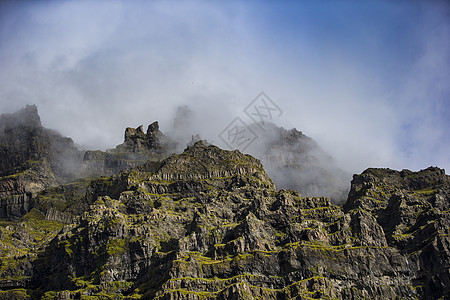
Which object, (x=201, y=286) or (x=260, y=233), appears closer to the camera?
(x=201, y=286)

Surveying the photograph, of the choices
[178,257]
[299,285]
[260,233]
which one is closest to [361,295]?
[299,285]

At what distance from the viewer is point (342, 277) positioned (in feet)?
607

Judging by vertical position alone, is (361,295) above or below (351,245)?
below

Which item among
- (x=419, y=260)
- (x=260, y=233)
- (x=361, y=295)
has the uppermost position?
(x=260, y=233)

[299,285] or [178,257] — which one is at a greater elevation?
[178,257]

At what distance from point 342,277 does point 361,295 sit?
8.91 m

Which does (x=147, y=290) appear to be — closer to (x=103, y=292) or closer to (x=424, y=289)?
(x=103, y=292)

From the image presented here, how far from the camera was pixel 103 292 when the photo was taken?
7298 inches

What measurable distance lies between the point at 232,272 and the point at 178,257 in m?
18.7

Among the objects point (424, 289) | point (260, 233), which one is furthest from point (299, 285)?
point (424, 289)

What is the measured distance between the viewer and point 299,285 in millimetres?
175000

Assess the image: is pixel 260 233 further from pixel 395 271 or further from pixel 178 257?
pixel 395 271

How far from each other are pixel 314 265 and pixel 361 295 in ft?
57.6

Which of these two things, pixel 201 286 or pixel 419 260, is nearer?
pixel 201 286
